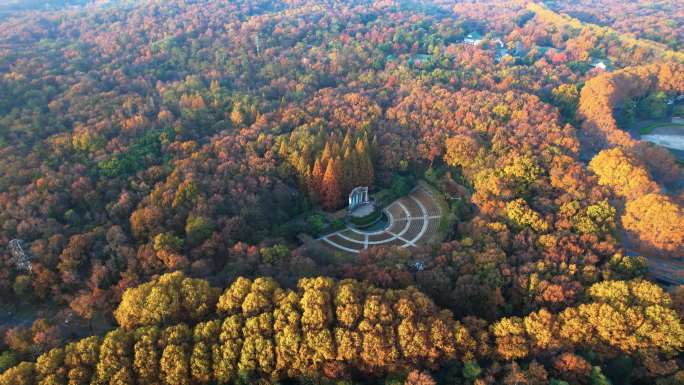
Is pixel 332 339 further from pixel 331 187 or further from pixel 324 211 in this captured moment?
pixel 324 211

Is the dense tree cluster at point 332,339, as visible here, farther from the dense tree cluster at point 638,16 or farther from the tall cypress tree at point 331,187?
the dense tree cluster at point 638,16

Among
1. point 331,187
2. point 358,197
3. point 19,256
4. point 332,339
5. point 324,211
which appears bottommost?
point 324,211

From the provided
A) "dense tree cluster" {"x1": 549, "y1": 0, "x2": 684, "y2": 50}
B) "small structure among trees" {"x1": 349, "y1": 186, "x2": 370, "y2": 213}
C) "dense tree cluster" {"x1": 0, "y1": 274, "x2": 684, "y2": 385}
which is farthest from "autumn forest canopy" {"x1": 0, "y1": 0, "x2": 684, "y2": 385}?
"dense tree cluster" {"x1": 549, "y1": 0, "x2": 684, "y2": 50}

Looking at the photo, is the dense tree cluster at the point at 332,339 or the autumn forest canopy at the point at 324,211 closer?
the dense tree cluster at the point at 332,339

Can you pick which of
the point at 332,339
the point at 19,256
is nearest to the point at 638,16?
the point at 332,339

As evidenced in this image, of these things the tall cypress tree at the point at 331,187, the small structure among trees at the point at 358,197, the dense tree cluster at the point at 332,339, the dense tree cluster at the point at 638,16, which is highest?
the dense tree cluster at the point at 332,339

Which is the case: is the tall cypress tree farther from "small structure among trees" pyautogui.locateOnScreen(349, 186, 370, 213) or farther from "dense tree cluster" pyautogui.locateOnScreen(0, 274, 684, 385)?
"dense tree cluster" pyautogui.locateOnScreen(0, 274, 684, 385)

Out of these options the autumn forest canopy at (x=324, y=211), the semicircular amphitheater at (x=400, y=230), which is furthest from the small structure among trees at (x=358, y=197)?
the semicircular amphitheater at (x=400, y=230)
